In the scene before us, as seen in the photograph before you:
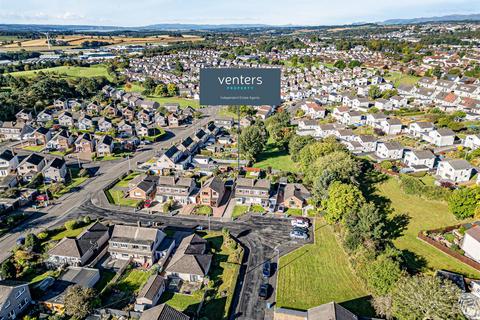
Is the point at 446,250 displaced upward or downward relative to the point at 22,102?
downward

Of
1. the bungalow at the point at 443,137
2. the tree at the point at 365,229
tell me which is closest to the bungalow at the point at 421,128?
the bungalow at the point at 443,137

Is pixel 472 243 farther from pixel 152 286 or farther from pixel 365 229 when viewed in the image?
pixel 152 286

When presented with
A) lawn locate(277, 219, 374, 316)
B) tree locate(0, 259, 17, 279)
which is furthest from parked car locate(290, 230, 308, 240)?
tree locate(0, 259, 17, 279)

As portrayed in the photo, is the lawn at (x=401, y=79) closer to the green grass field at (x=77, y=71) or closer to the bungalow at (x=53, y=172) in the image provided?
the bungalow at (x=53, y=172)

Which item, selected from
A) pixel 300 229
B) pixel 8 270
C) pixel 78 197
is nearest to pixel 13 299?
pixel 8 270

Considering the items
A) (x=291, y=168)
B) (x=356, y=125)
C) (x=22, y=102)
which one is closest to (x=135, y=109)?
(x=22, y=102)

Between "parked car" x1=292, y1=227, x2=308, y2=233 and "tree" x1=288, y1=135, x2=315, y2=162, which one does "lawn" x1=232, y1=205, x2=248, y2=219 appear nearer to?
"parked car" x1=292, y1=227, x2=308, y2=233

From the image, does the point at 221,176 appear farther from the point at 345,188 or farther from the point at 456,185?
the point at 456,185
